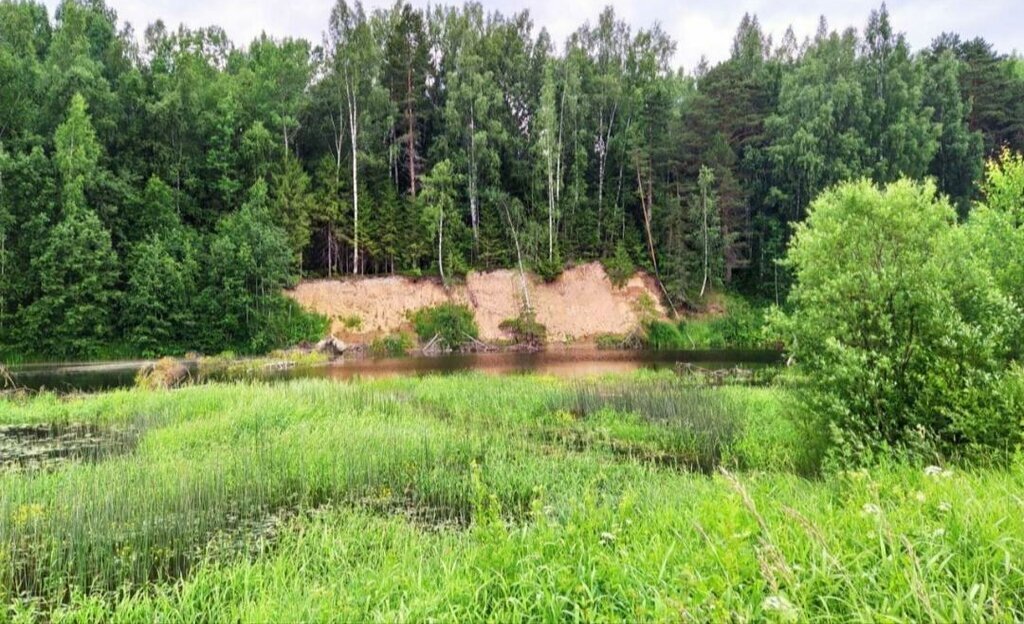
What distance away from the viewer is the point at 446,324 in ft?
141

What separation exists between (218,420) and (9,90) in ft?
141

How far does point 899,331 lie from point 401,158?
157ft

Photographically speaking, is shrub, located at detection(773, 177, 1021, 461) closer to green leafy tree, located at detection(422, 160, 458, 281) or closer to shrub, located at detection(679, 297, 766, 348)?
shrub, located at detection(679, 297, 766, 348)

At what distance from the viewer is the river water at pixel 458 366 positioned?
25.9 m

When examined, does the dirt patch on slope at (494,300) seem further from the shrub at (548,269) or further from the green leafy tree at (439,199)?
the green leafy tree at (439,199)

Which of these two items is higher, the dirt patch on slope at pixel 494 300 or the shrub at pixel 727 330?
the dirt patch on slope at pixel 494 300

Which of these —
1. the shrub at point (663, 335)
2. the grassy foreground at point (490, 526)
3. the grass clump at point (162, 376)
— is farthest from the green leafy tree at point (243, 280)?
the shrub at point (663, 335)

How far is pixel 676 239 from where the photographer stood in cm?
4672

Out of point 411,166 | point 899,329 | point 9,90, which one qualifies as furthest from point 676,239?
point 9,90

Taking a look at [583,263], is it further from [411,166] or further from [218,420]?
[218,420]

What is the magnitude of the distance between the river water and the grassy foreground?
1133 cm

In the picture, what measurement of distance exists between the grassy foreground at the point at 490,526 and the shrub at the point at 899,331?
135 cm

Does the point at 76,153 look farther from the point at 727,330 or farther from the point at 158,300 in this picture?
the point at 727,330

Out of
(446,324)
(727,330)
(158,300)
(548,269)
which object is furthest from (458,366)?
(727,330)
